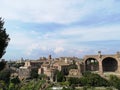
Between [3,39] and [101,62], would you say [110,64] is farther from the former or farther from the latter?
[3,39]

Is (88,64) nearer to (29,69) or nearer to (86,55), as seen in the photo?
(86,55)

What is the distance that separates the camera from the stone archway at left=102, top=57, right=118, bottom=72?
182ft

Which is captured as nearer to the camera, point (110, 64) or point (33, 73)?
point (110, 64)

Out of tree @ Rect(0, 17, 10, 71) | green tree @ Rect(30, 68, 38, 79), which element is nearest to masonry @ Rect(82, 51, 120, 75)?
green tree @ Rect(30, 68, 38, 79)

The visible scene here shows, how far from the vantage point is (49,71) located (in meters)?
53.6

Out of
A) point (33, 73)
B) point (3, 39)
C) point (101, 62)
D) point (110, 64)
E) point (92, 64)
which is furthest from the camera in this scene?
point (33, 73)

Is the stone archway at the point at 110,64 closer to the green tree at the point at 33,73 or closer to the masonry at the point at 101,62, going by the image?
the masonry at the point at 101,62

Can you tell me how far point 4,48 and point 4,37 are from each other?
2.57 ft

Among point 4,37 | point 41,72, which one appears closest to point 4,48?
point 4,37

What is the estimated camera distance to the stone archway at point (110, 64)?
55.4 meters

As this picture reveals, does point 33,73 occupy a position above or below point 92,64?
below

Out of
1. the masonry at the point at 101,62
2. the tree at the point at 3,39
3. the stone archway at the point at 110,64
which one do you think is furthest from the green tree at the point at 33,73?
the tree at the point at 3,39

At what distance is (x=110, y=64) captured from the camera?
5650cm

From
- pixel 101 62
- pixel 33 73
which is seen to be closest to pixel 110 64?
pixel 101 62
